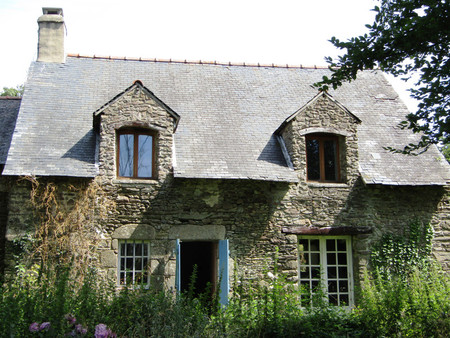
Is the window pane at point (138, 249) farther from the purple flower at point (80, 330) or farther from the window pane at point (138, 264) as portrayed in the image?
the purple flower at point (80, 330)

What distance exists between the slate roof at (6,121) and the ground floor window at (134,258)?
3.31m

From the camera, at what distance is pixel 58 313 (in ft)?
18.1

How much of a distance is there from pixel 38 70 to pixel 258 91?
19.4ft

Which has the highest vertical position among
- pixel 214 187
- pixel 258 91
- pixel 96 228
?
pixel 258 91

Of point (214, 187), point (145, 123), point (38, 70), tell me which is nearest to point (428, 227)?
point (214, 187)

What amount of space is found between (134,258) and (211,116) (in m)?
4.12

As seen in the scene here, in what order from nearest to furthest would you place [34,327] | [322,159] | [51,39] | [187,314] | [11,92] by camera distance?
[34,327]
[187,314]
[322,159]
[51,39]
[11,92]

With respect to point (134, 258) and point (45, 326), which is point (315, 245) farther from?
point (45, 326)

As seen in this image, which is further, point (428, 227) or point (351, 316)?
point (428, 227)

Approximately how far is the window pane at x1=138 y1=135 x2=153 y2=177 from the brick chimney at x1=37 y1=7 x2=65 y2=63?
14.4 ft

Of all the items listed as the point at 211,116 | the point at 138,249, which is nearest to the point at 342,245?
the point at 211,116

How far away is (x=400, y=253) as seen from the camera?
1081 cm

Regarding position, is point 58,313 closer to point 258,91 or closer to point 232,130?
point 232,130

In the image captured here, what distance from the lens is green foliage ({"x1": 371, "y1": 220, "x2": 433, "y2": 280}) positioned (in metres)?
10.7
